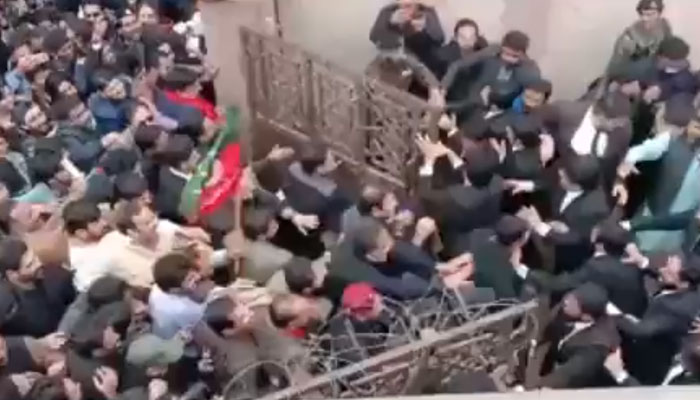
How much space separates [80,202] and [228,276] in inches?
32.2

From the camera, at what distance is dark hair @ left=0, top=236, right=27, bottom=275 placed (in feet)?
22.0

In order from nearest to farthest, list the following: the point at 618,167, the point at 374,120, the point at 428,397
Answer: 1. the point at 428,397
2. the point at 618,167
3. the point at 374,120

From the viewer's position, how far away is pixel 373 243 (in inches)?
266

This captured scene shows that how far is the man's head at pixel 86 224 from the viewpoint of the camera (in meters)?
6.86

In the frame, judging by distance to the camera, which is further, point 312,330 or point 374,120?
point 374,120

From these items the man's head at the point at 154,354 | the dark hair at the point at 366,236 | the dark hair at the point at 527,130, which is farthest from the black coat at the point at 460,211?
the man's head at the point at 154,354

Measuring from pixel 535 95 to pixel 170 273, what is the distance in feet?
9.36

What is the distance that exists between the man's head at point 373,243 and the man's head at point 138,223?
3.26 ft

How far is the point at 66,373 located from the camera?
621 cm

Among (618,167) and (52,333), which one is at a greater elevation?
(618,167)

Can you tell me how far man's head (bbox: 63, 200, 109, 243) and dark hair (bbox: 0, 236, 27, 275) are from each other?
0.26 meters

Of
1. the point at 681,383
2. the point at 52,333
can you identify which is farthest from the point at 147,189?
the point at 681,383

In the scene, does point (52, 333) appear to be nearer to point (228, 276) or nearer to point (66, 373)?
point (66, 373)

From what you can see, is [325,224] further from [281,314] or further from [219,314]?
[219,314]
